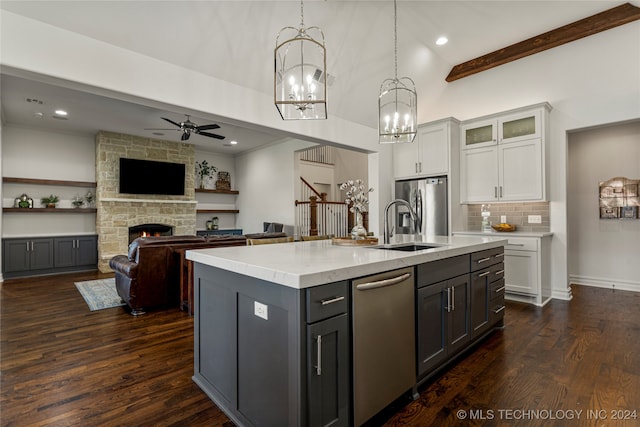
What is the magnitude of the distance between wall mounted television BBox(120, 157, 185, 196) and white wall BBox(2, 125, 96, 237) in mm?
908

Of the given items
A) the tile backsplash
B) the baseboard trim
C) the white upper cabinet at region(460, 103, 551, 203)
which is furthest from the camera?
the baseboard trim

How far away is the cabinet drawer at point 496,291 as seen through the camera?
9.48 feet

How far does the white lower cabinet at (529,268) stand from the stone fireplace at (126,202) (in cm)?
697

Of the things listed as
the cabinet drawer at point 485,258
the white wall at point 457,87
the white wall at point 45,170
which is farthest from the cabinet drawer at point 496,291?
the white wall at point 45,170

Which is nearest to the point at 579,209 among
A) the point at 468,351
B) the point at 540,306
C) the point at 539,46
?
the point at 540,306

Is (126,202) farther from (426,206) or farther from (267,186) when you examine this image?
(426,206)

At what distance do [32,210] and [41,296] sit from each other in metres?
2.78

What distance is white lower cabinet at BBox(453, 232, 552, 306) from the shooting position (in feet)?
13.4

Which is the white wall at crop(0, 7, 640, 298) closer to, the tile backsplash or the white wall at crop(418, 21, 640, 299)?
the white wall at crop(418, 21, 640, 299)

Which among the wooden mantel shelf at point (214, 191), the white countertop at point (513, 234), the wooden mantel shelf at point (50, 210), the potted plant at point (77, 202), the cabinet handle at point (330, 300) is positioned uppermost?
the wooden mantel shelf at point (214, 191)

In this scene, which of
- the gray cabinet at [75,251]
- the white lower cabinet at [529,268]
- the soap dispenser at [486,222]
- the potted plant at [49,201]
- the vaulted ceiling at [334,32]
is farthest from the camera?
the potted plant at [49,201]

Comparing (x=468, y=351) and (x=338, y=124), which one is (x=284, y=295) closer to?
(x=468, y=351)

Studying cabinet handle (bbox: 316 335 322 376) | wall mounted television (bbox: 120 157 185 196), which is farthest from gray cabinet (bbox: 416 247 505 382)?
wall mounted television (bbox: 120 157 185 196)

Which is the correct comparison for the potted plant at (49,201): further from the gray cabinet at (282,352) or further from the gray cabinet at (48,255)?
the gray cabinet at (282,352)
